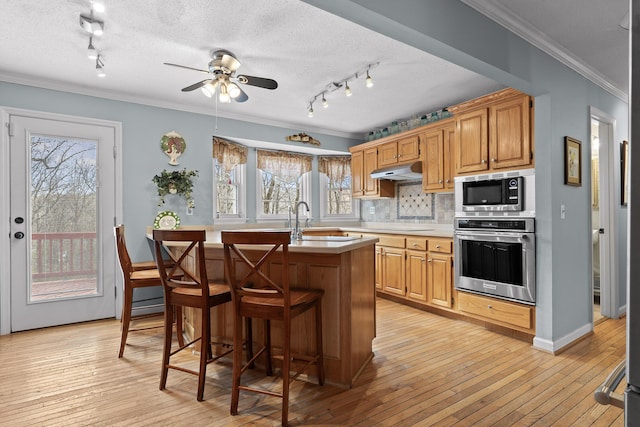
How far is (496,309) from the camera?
3254 mm

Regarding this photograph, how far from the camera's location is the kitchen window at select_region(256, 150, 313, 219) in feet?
17.3

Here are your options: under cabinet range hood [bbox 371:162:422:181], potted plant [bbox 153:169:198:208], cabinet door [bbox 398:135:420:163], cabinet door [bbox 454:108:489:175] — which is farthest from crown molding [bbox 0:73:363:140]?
cabinet door [bbox 454:108:489:175]

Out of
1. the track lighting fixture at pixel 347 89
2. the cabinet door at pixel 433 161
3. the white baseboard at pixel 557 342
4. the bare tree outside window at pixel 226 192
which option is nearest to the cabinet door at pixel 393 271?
the cabinet door at pixel 433 161

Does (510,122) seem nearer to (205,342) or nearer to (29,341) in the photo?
(205,342)

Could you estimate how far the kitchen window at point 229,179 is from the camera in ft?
15.4

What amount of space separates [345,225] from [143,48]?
3971 mm

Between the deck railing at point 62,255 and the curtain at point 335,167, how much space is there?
11.3ft

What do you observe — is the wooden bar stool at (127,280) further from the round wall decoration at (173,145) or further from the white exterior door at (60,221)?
the round wall decoration at (173,145)

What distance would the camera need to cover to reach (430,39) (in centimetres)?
198

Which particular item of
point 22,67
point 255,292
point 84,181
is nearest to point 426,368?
point 255,292

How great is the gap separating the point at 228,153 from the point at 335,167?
75.2 inches

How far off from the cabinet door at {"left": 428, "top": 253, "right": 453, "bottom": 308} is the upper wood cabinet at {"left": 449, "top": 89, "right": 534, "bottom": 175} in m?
0.97

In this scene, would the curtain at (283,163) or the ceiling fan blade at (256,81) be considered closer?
the ceiling fan blade at (256,81)

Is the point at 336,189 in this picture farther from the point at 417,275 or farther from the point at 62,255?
the point at 62,255
